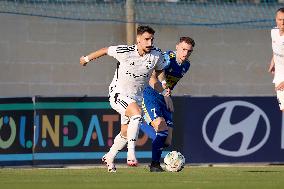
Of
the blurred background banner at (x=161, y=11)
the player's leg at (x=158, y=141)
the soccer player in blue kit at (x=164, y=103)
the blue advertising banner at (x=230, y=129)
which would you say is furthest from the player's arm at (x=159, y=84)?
the blurred background banner at (x=161, y=11)

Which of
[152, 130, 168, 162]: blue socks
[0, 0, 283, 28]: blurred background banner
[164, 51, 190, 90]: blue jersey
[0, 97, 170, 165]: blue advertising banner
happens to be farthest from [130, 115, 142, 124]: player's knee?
[0, 0, 283, 28]: blurred background banner

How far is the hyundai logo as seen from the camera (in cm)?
1664

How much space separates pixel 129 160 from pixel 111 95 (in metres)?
1.02

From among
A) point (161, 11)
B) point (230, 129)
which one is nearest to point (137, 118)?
point (230, 129)

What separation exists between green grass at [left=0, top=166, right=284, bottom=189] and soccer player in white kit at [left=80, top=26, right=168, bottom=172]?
0.62 m

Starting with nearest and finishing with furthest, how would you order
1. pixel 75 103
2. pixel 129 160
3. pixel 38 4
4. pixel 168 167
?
pixel 129 160
pixel 168 167
pixel 75 103
pixel 38 4

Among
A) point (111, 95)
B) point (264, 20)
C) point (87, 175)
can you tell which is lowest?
point (87, 175)

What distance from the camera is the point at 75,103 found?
1631 cm

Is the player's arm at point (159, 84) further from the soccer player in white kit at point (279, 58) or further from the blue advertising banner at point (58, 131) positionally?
the blue advertising banner at point (58, 131)

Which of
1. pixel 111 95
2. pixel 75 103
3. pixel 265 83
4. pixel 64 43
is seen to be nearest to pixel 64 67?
pixel 64 43

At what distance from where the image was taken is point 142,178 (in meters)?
12.7

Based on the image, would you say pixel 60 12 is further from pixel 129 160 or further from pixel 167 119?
pixel 129 160

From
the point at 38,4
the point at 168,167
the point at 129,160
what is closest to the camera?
the point at 129,160

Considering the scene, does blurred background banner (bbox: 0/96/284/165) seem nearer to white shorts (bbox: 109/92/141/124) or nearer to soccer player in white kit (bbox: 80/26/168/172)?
soccer player in white kit (bbox: 80/26/168/172)
